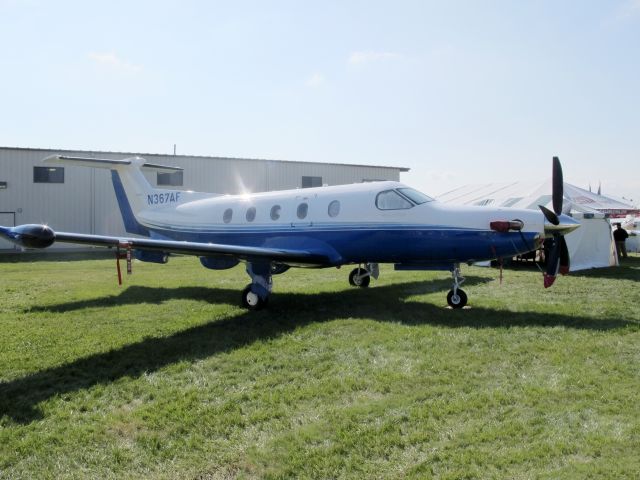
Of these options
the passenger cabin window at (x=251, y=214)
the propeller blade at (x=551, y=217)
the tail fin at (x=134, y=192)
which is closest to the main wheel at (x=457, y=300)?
the propeller blade at (x=551, y=217)

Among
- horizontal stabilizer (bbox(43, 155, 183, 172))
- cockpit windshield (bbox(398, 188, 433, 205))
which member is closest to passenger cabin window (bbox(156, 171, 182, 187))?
horizontal stabilizer (bbox(43, 155, 183, 172))

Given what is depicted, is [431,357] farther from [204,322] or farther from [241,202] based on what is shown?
[241,202]

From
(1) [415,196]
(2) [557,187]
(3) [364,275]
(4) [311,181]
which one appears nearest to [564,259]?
(2) [557,187]

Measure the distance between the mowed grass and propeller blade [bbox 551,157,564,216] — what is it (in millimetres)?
2032

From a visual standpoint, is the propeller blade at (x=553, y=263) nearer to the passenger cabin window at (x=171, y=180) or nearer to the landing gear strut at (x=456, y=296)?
the landing gear strut at (x=456, y=296)

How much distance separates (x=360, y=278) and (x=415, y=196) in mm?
3693

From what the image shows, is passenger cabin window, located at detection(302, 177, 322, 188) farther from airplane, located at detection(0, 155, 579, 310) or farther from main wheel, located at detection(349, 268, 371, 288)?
main wheel, located at detection(349, 268, 371, 288)

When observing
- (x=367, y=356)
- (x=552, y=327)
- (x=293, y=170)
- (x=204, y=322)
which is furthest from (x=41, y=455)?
(x=293, y=170)

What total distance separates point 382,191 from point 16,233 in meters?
7.19

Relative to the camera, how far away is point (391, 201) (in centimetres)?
1154

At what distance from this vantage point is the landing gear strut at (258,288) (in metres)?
11.3

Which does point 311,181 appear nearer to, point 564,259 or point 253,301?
point 253,301

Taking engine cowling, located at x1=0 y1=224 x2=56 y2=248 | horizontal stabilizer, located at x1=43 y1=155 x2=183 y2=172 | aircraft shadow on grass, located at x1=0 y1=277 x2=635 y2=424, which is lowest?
aircraft shadow on grass, located at x1=0 y1=277 x2=635 y2=424

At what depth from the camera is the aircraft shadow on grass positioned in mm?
6305
